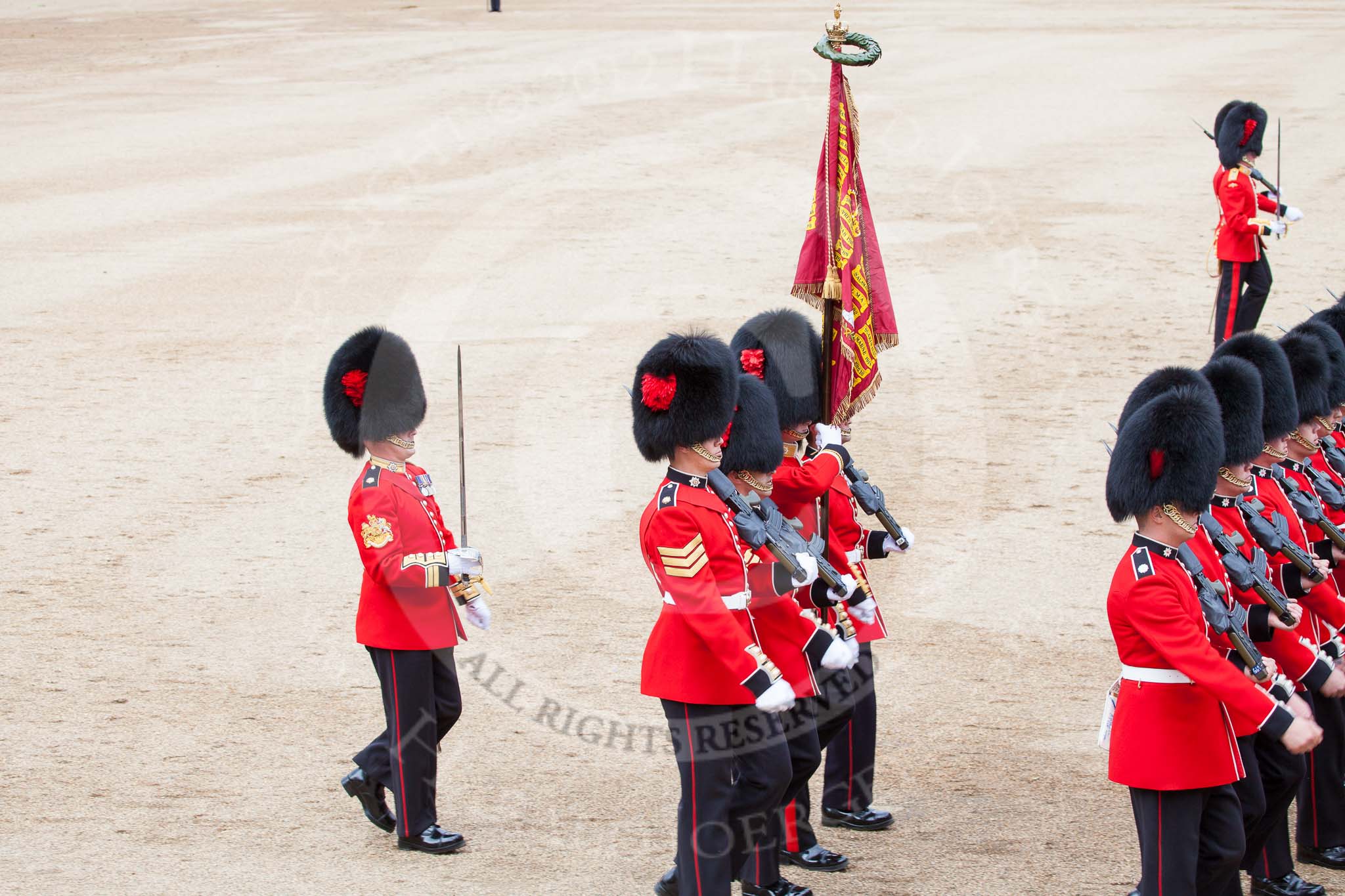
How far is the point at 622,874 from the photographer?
14.5 ft

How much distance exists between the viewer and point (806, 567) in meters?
4.12

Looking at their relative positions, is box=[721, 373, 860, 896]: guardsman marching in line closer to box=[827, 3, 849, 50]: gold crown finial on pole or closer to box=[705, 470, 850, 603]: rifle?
box=[705, 470, 850, 603]: rifle

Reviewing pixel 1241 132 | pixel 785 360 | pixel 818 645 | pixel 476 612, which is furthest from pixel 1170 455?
pixel 1241 132

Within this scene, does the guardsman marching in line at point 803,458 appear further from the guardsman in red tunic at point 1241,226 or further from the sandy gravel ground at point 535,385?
the guardsman in red tunic at point 1241,226

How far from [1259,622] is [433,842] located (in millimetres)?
2242

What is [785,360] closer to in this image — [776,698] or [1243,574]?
[776,698]

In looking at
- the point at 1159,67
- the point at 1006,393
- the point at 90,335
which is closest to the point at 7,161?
the point at 90,335

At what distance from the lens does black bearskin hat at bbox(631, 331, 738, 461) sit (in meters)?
3.98

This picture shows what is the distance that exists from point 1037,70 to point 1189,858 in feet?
61.2

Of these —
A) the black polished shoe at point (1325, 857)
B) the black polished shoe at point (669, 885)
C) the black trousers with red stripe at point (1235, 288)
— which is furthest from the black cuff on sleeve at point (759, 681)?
the black trousers with red stripe at point (1235, 288)

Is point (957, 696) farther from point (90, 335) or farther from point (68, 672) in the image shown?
point (90, 335)

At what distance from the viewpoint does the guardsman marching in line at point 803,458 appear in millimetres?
4477

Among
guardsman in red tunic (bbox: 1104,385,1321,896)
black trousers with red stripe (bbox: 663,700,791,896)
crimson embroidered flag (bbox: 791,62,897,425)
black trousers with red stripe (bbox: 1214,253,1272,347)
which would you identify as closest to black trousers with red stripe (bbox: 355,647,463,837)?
black trousers with red stripe (bbox: 663,700,791,896)

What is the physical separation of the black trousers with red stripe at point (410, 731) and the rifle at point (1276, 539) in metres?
2.15
